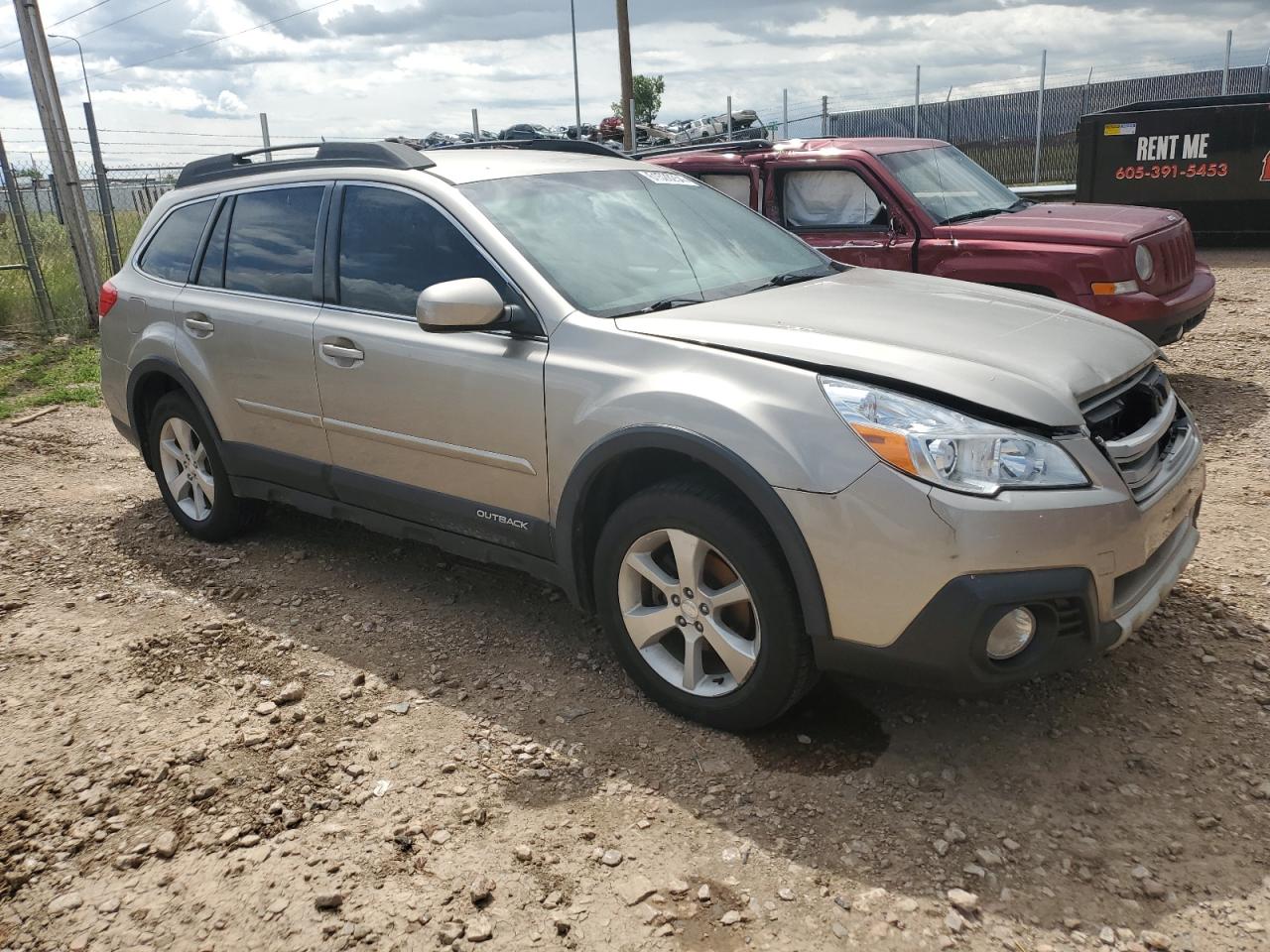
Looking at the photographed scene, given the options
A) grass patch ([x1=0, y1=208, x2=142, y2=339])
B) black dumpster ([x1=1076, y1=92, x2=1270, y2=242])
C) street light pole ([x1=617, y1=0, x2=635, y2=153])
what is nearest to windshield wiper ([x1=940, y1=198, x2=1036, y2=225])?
black dumpster ([x1=1076, y1=92, x2=1270, y2=242])

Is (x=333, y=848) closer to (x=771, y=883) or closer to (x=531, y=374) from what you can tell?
(x=771, y=883)

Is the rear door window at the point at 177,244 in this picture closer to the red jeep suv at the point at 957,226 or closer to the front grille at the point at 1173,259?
the red jeep suv at the point at 957,226

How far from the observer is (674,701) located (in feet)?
11.4

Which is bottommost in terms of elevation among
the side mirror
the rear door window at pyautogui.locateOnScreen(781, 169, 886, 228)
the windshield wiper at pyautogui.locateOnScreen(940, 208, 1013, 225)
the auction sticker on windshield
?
the windshield wiper at pyautogui.locateOnScreen(940, 208, 1013, 225)

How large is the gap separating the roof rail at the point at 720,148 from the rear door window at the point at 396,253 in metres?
4.27

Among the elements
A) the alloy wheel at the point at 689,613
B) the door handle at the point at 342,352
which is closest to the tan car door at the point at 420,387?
the door handle at the point at 342,352

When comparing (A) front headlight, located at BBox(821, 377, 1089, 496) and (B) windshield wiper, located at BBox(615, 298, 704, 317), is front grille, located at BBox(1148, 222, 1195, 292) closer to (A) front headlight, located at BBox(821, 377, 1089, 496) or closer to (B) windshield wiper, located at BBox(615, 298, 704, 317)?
(B) windshield wiper, located at BBox(615, 298, 704, 317)

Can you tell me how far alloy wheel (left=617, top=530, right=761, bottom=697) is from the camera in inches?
127

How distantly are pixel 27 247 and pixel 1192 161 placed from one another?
12.9 m

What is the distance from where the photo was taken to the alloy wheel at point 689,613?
323 centimetres

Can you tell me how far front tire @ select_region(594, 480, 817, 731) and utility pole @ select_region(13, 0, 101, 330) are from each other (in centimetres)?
1053

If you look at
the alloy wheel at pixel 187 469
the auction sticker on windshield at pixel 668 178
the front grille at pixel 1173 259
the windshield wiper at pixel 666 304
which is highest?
the auction sticker on windshield at pixel 668 178

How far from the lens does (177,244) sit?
5.25m

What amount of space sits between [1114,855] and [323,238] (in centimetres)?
A: 350
